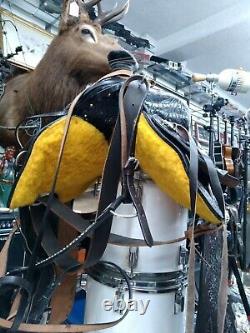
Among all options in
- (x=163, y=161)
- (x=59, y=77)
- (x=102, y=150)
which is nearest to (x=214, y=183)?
(x=163, y=161)

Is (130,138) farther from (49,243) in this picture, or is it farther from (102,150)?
(49,243)

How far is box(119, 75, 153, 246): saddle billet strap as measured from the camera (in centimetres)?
59

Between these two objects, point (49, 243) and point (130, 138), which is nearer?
point (130, 138)

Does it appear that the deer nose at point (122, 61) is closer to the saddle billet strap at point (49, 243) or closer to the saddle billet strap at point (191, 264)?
the saddle billet strap at point (191, 264)

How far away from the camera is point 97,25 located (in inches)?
62.7

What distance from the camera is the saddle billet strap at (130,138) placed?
1.95 feet

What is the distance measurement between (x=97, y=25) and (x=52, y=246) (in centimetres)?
126

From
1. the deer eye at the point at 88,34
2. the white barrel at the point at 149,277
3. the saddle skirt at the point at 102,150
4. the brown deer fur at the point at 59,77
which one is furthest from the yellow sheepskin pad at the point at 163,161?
the deer eye at the point at 88,34

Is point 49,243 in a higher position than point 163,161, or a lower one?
lower

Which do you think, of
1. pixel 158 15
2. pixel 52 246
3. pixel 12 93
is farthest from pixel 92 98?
pixel 158 15

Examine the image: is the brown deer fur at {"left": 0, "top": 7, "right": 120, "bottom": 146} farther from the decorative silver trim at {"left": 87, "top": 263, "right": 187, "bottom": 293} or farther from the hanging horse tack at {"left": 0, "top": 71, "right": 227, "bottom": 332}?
the decorative silver trim at {"left": 87, "top": 263, "right": 187, "bottom": 293}

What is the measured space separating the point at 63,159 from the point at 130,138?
18cm

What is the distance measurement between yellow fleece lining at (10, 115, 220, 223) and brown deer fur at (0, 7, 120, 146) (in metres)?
0.67

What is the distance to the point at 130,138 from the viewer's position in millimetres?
602
